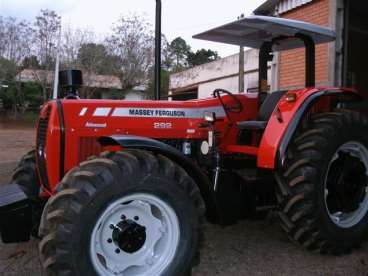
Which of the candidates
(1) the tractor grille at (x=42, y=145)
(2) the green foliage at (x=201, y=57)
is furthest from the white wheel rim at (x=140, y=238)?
(2) the green foliage at (x=201, y=57)

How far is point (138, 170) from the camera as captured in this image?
11.4 ft

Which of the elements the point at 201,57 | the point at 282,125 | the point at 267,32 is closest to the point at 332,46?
the point at 267,32

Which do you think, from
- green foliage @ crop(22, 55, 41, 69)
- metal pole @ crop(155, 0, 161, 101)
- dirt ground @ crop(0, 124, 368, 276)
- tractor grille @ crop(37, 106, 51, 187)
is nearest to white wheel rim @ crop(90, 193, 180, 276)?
dirt ground @ crop(0, 124, 368, 276)

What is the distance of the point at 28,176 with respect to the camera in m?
4.75

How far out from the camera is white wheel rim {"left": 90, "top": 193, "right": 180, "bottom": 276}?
3.48m

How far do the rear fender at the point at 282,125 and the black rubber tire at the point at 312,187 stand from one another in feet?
0.47

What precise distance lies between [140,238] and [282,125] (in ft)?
5.40

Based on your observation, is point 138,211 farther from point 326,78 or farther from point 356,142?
point 326,78

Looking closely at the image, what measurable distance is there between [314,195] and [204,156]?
1.05 meters

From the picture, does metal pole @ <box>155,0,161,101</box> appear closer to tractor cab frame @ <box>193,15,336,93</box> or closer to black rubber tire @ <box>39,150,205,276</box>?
tractor cab frame @ <box>193,15,336,93</box>

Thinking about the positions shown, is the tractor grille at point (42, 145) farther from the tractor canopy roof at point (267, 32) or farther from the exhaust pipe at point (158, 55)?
the exhaust pipe at point (158, 55)

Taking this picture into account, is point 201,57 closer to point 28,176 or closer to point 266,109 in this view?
point 266,109

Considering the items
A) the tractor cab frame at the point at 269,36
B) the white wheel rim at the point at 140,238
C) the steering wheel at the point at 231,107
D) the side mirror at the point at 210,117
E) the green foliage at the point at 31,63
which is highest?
the green foliage at the point at 31,63

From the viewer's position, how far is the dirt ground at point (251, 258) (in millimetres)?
4082
